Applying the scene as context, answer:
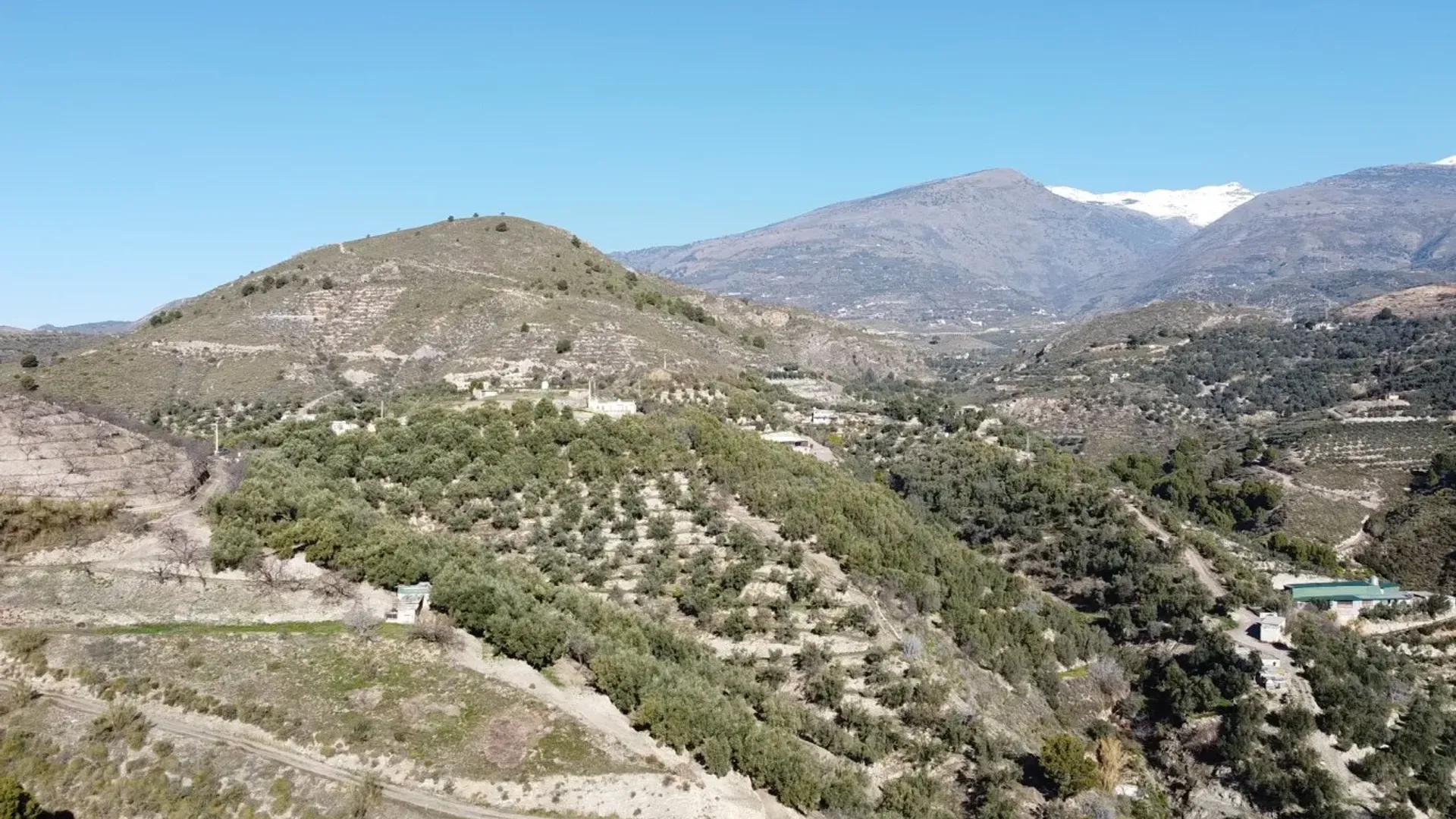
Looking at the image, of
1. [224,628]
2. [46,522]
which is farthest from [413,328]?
[224,628]

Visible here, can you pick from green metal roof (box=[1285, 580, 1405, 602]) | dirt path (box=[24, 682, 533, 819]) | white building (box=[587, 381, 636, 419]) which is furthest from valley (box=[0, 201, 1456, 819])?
white building (box=[587, 381, 636, 419])

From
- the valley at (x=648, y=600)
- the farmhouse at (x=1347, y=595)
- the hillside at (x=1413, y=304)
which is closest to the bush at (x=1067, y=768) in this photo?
the valley at (x=648, y=600)

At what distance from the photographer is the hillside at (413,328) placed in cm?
5344

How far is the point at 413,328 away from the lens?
61.9 m

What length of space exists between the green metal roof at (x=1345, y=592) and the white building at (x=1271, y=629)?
4127 millimetres

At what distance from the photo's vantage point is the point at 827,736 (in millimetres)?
21062

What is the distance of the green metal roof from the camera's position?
118 feet

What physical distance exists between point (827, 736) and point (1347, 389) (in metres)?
75.7

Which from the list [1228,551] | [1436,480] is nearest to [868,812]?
[1228,551]

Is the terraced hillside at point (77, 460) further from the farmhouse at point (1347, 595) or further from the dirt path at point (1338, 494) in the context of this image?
the dirt path at point (1338, 494)

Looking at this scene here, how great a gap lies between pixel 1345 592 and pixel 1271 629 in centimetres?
689

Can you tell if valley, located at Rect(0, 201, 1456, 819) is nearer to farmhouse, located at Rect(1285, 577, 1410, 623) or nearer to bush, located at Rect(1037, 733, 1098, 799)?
bush, located at Rect(1037, 733, 1098, 799)

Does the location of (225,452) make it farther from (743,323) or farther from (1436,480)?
(743,323)

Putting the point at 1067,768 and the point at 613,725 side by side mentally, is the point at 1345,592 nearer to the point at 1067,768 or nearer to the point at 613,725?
the point at 1067,768
